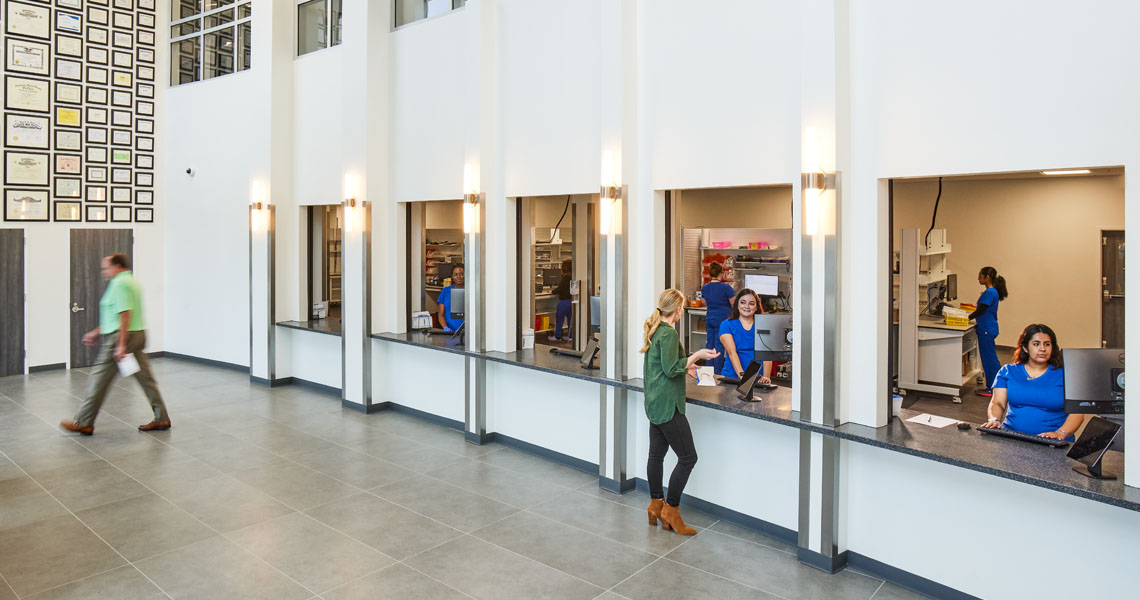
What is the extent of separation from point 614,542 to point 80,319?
A: 9494mm

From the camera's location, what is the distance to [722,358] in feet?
21.1

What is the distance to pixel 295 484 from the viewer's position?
582 centimetres

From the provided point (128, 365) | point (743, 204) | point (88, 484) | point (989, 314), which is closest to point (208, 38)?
point (128, 365)

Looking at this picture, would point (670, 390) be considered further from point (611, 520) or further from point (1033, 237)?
point (1033, 237)

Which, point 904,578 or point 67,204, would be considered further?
point 67,204

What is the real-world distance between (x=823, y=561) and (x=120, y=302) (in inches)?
252

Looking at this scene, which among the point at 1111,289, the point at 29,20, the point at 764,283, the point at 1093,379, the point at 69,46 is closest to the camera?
the point at 1093,379

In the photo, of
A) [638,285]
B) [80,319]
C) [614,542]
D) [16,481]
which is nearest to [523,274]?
[638,285]

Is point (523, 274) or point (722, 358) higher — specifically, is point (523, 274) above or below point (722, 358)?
above

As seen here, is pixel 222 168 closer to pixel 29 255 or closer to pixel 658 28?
pixel 29 255

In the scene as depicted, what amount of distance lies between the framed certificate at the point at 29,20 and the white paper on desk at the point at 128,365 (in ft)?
19.6

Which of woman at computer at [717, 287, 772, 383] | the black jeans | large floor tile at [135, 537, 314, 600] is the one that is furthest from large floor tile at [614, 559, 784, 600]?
woman at computer at [717, 287, 772, 383]

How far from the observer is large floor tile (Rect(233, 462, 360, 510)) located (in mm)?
5508

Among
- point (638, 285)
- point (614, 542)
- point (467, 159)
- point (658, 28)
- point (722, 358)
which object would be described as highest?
point (658, 28)
